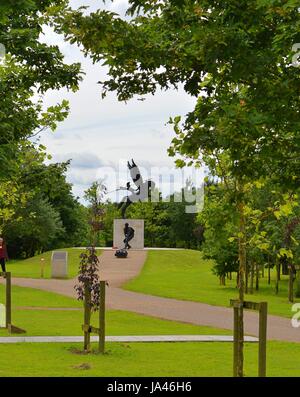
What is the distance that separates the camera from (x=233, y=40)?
6645mm

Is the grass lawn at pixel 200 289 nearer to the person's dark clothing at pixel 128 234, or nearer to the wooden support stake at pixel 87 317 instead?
the person's dark clothing at pixel 128 234

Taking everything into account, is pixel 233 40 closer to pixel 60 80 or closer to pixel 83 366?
pixel 60 80

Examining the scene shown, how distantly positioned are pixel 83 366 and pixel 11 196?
14.4 metres

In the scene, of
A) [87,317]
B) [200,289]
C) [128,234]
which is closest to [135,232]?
[128,234]

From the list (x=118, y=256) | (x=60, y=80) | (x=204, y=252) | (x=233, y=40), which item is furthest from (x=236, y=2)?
(x=118, y=256)

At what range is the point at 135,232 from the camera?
60219 mm

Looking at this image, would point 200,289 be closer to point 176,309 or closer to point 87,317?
point 176,309

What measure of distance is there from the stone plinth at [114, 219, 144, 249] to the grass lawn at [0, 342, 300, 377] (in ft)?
144

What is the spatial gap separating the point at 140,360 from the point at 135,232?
48293 mm

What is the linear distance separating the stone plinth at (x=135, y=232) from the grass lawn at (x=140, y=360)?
44010 mm

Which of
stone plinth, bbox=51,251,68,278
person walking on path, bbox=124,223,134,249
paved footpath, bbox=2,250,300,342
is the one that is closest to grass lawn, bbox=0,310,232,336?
paved footpath, bbox=2,250,300,342

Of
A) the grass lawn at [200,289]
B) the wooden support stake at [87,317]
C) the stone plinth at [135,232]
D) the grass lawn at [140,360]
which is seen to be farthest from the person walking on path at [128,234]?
the wooden support stake at [87,317]

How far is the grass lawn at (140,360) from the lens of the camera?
10.8 meters

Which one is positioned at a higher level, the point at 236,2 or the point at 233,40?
the point at 236,2
